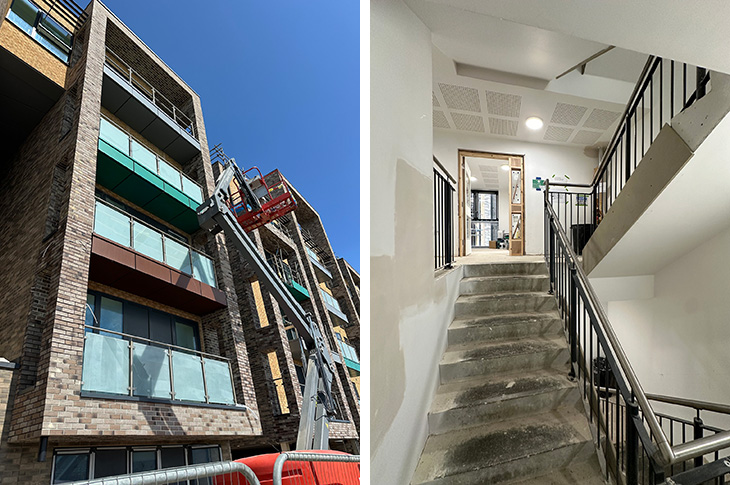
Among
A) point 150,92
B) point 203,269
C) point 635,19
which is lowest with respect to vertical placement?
point 203,269

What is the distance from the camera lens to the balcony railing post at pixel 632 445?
6.76ft

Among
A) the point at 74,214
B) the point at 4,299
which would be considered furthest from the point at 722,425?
the point at 4,299

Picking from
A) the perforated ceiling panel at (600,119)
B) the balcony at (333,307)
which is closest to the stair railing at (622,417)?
the perforated ceiling panel at (600,119)

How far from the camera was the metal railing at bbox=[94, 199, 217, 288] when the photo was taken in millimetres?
5086

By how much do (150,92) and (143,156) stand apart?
3.46m

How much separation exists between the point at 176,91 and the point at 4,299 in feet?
22.6

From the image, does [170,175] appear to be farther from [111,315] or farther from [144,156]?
[111,315]

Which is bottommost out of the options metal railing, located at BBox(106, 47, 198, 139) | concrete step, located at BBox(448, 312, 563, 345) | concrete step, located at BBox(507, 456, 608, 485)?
concrete step, located at BBox(507, 456, 608, 485)

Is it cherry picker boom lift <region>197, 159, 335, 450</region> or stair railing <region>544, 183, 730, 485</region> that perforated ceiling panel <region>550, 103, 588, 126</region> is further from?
cherry picker boom lift <region>197, 159, 335, 450</region>

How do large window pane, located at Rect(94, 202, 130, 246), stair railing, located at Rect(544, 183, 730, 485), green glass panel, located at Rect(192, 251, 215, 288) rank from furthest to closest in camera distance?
green glass panel, located at Rect(192, 251, 215, 288) → large window pane, located at Rect(94, 202, 130, 246) → stair railing, located at Rect(544, 183, 730, 485)

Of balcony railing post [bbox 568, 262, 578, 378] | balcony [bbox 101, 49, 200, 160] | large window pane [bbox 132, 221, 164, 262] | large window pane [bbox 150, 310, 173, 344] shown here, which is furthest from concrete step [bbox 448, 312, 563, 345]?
balcony [bbox 101, 49, 200, 160]

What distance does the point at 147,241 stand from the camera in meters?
5.81

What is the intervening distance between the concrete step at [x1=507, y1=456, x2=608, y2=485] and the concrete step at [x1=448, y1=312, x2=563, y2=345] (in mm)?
1122

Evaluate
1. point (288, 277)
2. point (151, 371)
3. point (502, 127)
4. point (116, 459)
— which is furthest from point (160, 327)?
point (502, 127)
